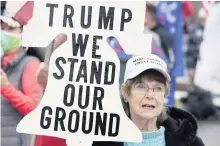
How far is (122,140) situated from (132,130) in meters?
0.09

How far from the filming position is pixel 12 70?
6496 mm

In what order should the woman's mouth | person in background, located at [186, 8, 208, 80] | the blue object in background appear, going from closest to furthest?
the woman's mouth → the blue object in background → person in background, located at [186, 8, 208, 80]

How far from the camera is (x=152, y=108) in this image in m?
4.48

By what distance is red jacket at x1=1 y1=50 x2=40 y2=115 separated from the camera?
244 inches

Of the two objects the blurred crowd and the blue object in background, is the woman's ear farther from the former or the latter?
the blue object in background

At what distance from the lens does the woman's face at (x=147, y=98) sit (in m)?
4.47

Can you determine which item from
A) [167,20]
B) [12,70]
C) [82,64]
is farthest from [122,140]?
[167,20]

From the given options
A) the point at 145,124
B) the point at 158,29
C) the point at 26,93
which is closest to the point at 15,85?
the point at 26,93

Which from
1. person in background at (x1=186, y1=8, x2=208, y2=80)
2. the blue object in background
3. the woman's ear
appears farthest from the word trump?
person in background at (x1=186, y1=8, x2=208, y2=80)

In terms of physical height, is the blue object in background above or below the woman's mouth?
above

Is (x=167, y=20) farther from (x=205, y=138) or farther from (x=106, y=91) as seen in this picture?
(x=106, y=91)

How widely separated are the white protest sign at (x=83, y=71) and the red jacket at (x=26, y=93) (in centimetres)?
162

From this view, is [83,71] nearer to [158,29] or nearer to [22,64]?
[22,64]

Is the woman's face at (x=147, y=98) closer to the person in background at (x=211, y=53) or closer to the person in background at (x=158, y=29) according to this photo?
the person in background at (x=211, y=53)
